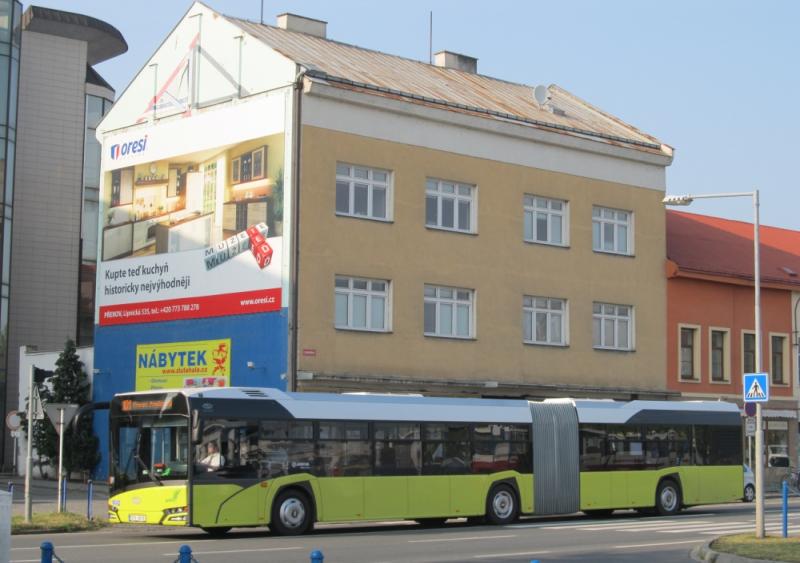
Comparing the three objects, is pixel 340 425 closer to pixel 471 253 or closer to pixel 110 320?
pixel 471 253

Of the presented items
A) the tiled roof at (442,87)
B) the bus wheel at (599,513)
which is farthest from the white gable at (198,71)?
the bus wheel at (599,513)

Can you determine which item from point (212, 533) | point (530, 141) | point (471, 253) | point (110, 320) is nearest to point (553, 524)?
point (212, 533)

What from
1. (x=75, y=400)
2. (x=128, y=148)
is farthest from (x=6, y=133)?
(x=75, y=400)

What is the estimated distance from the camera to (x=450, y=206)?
38844mm

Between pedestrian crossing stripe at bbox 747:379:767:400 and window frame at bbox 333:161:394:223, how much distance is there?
15.6 m

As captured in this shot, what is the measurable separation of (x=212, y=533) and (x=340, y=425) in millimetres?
3149

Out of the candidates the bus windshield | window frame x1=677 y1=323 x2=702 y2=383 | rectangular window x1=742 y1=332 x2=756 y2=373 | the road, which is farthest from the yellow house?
the bus windshield

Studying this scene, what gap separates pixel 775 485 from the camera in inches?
1811

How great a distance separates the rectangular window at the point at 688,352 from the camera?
45.4 meters

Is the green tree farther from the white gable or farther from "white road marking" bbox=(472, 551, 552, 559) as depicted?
"white road marking" bbox=(472, 551, 552, 559)

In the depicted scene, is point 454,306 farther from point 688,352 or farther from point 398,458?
point 398,458

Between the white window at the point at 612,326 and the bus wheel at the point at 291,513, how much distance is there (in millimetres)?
19625

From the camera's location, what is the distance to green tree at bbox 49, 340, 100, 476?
41906mm

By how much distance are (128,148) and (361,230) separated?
9.26 metres
